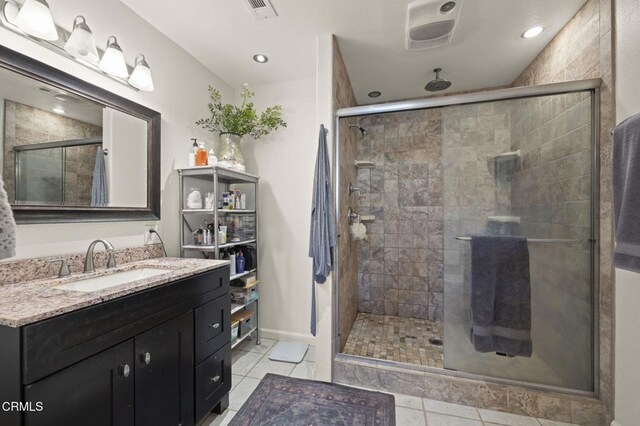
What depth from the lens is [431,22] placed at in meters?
1.71

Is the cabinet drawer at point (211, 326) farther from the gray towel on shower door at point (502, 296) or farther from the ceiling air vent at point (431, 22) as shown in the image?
the ceiling air vent at point (431, 22)

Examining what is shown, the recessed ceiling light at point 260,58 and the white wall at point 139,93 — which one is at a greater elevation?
the recessed ceiling light at point 260,58

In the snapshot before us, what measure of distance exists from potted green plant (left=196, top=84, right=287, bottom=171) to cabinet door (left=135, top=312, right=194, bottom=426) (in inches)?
52.2

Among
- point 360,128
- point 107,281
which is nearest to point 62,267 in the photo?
point 107,281

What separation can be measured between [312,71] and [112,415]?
262 centimetres

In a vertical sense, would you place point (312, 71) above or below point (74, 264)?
above

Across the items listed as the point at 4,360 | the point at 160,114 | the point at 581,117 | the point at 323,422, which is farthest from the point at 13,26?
the point at 581,117

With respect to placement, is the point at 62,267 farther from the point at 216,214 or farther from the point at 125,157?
the point at 216,214

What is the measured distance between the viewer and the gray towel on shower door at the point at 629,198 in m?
1.04

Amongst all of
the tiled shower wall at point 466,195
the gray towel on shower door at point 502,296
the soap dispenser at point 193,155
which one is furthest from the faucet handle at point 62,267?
the gray towel on shower door at point 502,296

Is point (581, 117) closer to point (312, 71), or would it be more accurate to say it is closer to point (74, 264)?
point (312, 71)

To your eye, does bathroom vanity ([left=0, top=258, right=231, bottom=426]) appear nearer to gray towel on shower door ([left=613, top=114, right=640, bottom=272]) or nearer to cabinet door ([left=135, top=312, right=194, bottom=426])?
cabinet door ([left=135, top=312, right=194, bottom=426])

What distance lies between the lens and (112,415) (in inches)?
38.7

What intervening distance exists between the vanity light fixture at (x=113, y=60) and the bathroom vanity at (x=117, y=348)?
1.14 meters
